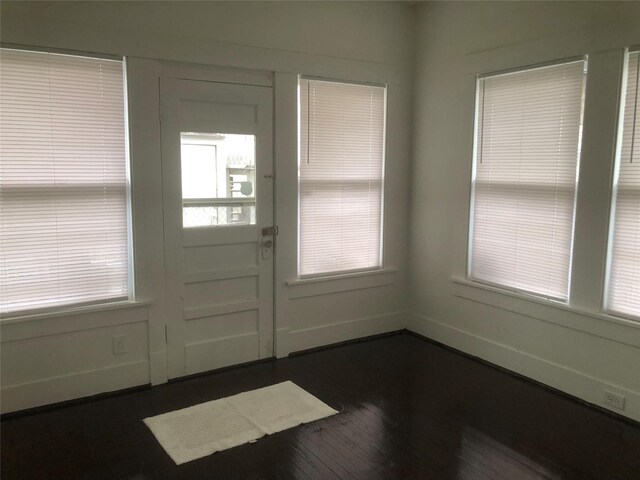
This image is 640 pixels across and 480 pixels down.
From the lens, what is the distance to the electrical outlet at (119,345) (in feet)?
10.9

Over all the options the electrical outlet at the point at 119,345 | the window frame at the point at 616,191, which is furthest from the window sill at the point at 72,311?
the window frame at the point at 616,191

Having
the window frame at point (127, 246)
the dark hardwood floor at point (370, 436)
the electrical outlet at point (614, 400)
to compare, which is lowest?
the dark hardwood floor at point (370, 436)

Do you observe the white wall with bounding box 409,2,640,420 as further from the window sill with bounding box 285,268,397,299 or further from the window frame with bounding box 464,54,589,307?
the window sill with bounding box 285,268,397,299

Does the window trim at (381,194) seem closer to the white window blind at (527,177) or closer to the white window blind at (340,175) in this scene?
the white window blind at (340,175)

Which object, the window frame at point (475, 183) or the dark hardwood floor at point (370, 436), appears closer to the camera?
the dark hardwood floor at point (370, 436)

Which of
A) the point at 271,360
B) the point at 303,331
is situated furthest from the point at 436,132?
the point at 271,360

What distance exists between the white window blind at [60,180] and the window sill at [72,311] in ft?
0.14

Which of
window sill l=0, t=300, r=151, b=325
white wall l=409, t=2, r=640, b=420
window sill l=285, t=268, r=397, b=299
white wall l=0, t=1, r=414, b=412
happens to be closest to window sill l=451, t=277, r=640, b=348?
white wall l=409, t=2, r=640, b=420

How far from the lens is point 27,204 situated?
298cm

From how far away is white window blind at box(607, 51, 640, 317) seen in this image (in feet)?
9.73

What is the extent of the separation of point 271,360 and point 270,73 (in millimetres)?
2167

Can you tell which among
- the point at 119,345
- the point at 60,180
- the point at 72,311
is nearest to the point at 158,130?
the point at 60,180

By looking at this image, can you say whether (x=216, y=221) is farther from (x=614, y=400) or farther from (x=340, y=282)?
(x=614, y=400)

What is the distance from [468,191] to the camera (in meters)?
4.01
